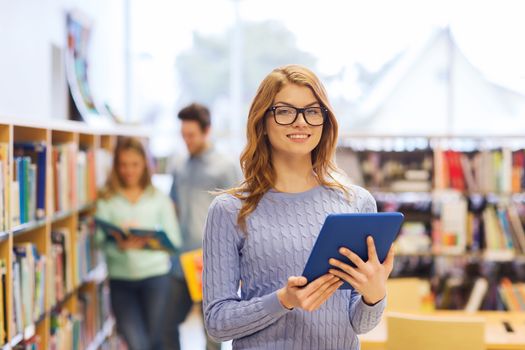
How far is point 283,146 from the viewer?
1864 mm

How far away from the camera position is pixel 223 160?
13.7 ft

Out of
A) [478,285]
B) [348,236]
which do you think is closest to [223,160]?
[478,285]

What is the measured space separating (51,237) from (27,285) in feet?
1.94

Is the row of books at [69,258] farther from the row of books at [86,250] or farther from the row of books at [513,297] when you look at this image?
the row of books at [513,297]

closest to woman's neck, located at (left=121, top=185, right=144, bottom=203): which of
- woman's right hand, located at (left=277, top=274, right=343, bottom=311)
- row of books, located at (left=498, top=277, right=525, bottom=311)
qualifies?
row of books, located at (left=498, top=277, right=525, bottom=311)

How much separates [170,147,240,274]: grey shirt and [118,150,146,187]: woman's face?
0.82 ft

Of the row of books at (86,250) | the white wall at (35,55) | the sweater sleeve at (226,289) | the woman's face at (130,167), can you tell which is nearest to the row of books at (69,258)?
the row of books at (86,250)

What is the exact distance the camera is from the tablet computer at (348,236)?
1.64 meters

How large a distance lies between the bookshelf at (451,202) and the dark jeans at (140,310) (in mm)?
1829

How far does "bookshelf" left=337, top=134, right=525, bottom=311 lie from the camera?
16.6ft

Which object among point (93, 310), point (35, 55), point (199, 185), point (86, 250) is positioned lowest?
point (93, 310)

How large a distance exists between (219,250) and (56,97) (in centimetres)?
306

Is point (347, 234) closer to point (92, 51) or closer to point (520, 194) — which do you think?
point (520, 194)

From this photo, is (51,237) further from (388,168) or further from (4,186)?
(388,168)
